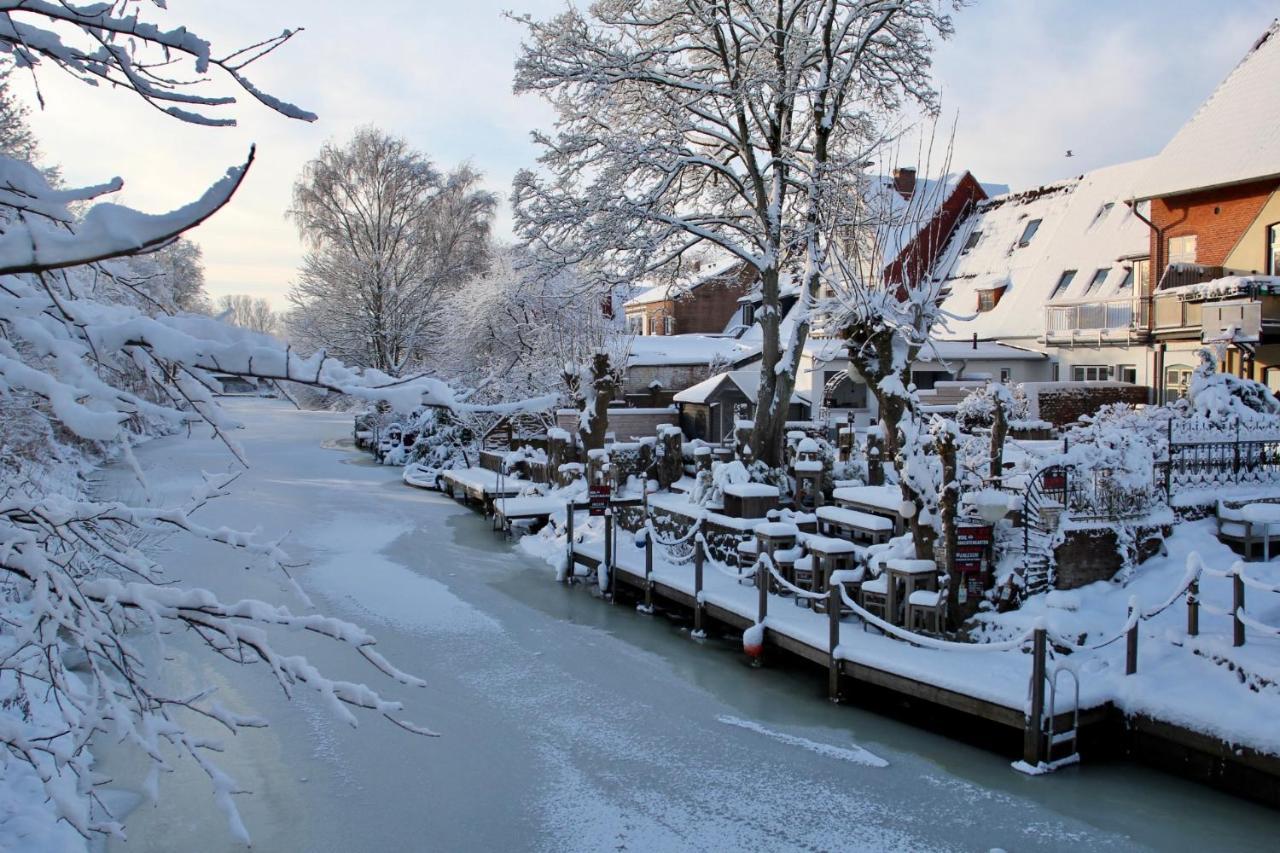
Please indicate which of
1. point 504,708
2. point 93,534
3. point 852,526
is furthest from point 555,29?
point 93,534

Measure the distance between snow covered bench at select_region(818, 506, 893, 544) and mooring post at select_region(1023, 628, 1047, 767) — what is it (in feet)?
14.0

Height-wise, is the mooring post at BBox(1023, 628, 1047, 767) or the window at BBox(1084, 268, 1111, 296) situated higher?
the window at BBox(1084, 268, 1111, 296)

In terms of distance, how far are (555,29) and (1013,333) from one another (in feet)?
56.7

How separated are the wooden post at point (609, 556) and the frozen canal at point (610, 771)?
144cm

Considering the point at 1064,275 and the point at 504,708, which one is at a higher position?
the point at 1064,275

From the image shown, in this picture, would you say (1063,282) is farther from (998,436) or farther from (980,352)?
(998,436)

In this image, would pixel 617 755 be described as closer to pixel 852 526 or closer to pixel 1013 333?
pixel 852 526

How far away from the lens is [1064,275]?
27719mm

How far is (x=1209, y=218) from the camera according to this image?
21.7 m

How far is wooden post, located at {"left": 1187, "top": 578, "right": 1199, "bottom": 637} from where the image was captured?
917 cm

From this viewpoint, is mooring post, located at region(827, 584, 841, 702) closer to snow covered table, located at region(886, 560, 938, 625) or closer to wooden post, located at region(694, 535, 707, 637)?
snow covered table, located at region(886, 560, 938, 625)

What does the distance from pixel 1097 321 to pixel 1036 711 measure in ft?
63.7

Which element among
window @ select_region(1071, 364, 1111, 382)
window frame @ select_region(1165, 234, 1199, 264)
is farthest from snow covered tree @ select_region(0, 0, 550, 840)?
window @ select_region(1071, 364, 1111, 382)

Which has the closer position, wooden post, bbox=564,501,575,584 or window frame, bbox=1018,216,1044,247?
wooden post, bbox=564,501,575,584
